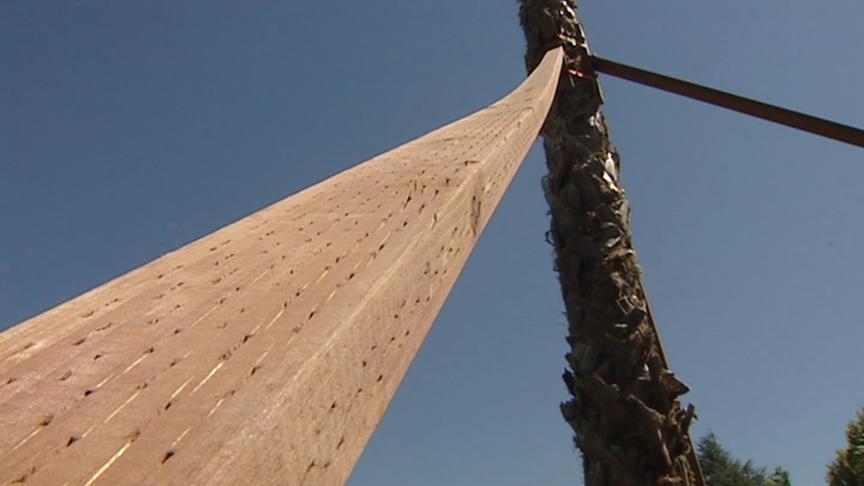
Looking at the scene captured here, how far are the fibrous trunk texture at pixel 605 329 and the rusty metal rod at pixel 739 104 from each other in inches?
10.1

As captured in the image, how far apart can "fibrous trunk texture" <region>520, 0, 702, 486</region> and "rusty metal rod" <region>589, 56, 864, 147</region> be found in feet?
0.84

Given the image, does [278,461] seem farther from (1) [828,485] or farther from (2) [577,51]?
(1) [828,485]

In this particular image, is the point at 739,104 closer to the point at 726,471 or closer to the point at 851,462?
the point at 851,462

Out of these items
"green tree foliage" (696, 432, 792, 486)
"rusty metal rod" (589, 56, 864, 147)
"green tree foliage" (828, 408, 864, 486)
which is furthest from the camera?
"green tree foliage" (696, 432, 792, 486)

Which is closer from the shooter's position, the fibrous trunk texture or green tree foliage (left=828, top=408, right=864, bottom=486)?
the fibrous trunk texture

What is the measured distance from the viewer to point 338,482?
2.19 ft

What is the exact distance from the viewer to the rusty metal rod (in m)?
2.34

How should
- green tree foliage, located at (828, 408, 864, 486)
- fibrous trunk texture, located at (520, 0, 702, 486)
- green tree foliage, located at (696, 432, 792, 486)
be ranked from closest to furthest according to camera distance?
fibrous trunk texture, located at (520, 0, 702, 486) < green tree foliage, located at (828, 408, 864, 486) < green tree foliage, located at (696, 432, 792, 486)

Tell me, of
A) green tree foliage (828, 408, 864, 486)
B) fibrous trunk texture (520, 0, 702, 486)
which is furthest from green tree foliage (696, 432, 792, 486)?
fibrous trunk texture (520, 0, 702, 486)

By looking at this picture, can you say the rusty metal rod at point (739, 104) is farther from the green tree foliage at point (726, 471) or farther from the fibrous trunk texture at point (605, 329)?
the green tree foliage at point (726, 471)

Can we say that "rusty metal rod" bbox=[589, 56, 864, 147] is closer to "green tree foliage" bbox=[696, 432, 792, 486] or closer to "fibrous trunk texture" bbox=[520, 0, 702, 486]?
"fibrous trunk texture" bbox=[520, 0, 702, 486]

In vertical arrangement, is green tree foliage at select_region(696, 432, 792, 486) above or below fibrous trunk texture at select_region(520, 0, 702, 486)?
above

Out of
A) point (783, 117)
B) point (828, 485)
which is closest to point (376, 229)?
point (783, 117)

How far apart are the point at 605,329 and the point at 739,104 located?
1043 mm
